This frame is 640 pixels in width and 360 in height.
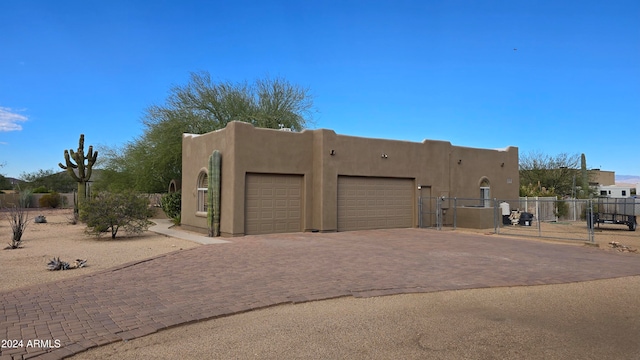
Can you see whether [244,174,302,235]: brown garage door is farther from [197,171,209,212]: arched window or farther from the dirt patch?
[197,171,209,212]: arched window

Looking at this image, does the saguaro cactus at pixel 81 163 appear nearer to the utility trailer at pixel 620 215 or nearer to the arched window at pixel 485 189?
the arched window at pixel 485 189

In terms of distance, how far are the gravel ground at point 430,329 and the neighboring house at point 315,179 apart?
376 inches

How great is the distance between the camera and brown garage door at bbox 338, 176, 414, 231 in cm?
1997

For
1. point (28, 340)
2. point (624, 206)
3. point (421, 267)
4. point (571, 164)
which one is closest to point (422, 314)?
point (421, 267)

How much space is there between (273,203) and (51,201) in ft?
128

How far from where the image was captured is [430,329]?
575cm

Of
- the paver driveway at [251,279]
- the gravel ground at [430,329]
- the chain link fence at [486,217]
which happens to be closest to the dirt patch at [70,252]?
the paver driveway at [251,279]

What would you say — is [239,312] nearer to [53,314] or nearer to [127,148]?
[53,314]

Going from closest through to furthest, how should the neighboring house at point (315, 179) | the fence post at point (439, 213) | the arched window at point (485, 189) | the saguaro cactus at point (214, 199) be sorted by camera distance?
the neighboring house at point (315, 179) < the saguaro cactus at point (214, 199) < the fence post at point (439, 213) < the arched window at point (485, 189)

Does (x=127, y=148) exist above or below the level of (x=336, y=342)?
above

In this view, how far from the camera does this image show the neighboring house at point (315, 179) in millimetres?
17484

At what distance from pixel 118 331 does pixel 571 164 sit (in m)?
48.1

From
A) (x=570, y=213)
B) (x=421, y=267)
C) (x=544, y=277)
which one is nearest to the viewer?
(x=544, y=277)

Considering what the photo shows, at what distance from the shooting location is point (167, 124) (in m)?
27.5
